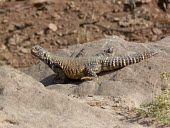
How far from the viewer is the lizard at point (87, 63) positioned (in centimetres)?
1016

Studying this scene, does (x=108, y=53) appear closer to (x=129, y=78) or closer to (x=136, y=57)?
(x=136, y=57)

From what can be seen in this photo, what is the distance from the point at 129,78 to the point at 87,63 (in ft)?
5.10

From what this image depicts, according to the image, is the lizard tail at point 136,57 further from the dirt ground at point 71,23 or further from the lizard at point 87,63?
the dirt ground at point 71,23

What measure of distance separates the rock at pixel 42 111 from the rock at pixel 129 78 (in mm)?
1118

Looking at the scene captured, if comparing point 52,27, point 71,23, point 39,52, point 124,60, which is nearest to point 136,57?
point 124,60

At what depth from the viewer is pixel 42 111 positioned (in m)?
7.10

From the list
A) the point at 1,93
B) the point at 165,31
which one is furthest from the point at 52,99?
the point at 165,31

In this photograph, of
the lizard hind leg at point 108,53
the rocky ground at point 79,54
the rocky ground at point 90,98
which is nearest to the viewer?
the rocky ground at point 90,98

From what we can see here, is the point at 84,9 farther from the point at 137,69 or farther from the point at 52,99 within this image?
the point at 52,99

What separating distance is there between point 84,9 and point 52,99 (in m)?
12.1

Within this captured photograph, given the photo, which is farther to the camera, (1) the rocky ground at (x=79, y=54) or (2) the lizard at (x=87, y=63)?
(2) the lizard at (x=87, y=63)

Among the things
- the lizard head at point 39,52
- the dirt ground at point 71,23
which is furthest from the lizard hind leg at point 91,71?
the dirt ground at point 71,23

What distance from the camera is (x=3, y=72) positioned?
834 cm

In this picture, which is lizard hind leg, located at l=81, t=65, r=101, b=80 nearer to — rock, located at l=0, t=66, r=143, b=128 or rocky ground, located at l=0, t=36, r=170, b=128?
rocky ground, located at l=0, t=36, r=170, b=128
